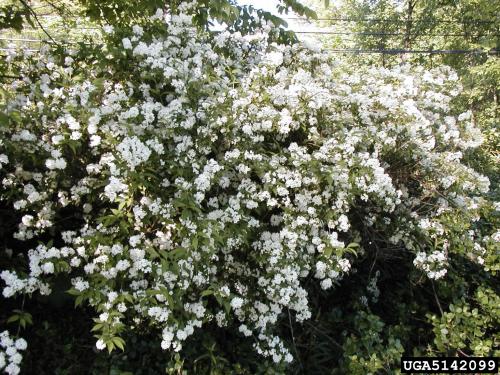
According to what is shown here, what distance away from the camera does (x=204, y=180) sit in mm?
2557

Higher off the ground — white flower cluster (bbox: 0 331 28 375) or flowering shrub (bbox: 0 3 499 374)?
flowering shrub (bbox: 0 3 499 374)

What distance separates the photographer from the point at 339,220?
2893 mm

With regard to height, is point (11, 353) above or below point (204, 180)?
below

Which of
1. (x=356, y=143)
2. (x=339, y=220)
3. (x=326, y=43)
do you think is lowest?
(x=326, y=43)

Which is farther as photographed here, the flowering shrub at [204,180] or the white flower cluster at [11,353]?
the flowering shrub at [204,180]

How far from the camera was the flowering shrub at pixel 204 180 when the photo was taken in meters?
2.46

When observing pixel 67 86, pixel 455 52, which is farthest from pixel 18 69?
pixel 455 52

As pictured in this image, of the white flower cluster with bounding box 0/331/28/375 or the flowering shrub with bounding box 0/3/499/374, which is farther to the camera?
the flowering shrub with bounding box 0/3/499/374

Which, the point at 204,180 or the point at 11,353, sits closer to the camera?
the point at 11,353

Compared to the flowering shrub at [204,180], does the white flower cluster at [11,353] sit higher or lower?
lower

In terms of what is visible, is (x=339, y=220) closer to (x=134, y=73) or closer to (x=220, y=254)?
(x=220, y=254)

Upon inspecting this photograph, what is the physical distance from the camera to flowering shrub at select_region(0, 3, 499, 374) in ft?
8.09

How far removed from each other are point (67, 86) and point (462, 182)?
3084mm

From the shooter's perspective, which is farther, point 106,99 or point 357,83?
point 357,83
